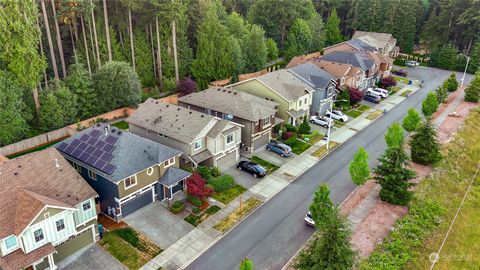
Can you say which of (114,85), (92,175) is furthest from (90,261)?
(114,85)

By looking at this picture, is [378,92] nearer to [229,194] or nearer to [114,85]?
[229,194]

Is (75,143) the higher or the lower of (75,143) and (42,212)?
the higher

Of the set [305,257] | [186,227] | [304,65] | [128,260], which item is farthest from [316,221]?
[304,65]

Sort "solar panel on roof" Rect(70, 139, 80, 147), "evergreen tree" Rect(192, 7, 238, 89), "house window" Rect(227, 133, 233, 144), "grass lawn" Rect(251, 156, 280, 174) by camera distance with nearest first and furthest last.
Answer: "solar panel on roof" Rect(70, 139, 80, 147)
"house window" Rect(227, 133, 233, 144)
"grass lawn" Rect(251, 156, 280, 174)
"evergreen tree" Rect(192, 7, 238, 89)

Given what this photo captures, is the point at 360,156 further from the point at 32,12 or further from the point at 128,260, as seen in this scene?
the point at 32,12

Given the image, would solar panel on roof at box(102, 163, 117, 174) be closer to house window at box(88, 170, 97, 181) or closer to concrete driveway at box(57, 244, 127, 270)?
house window at box(88, 170, 97, 181)

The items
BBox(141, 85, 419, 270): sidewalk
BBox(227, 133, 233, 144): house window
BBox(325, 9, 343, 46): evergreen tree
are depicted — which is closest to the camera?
BBox(141, 85, 419, 270): sidewalk

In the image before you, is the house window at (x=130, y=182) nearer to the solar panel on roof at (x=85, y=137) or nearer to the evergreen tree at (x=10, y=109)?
the solar panel on roof at (x=85, y=137)

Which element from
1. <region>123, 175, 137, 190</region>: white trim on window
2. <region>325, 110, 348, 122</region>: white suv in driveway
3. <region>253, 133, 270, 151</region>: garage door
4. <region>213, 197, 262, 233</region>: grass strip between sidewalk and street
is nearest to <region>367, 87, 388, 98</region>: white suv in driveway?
<region>325, 110, 348, 122</region>: white suv in driveway
